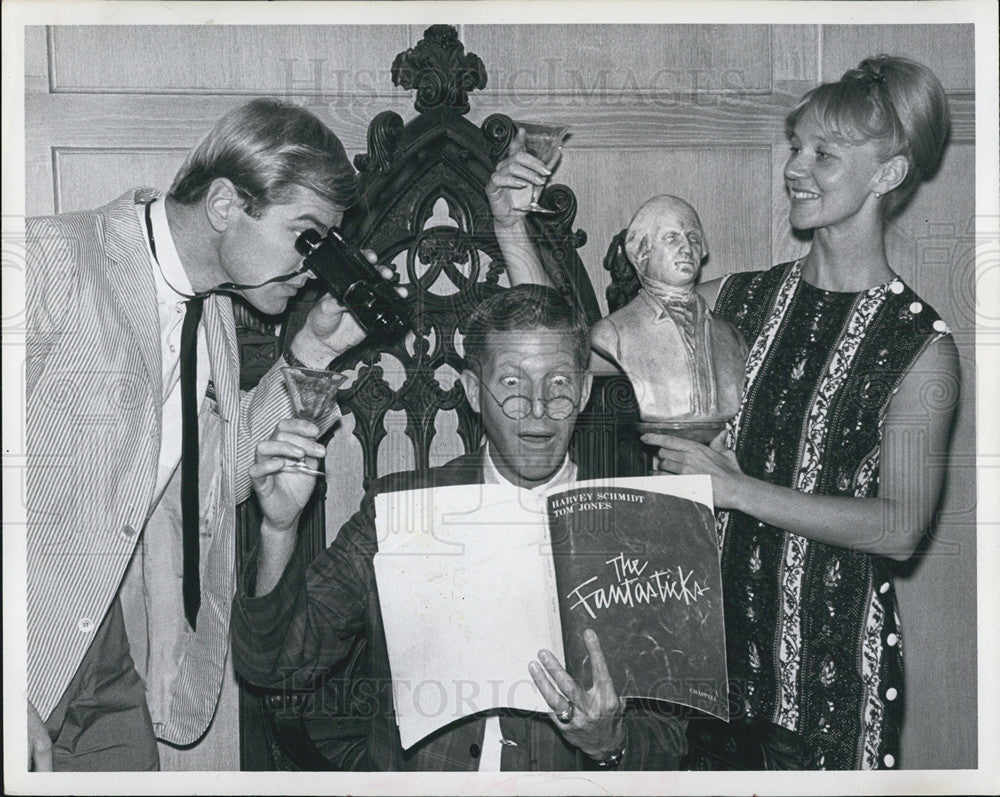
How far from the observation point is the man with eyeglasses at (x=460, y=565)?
206cm

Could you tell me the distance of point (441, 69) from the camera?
2.15 metres

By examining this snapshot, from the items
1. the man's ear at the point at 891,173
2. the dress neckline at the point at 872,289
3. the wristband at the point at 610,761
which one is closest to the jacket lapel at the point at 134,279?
the wristband at the point at 610,761

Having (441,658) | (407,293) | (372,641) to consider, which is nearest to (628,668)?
(441,658)

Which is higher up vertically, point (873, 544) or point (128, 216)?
point (128, 216)

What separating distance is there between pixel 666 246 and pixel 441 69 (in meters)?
0.63

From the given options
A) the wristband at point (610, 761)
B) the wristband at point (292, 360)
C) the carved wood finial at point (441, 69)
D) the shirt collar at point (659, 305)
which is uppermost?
the carved wood finial at point (441, 69)

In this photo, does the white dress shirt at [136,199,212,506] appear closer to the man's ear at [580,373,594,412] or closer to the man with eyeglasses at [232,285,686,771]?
the man with eyeglasses at [232,285,686,771]

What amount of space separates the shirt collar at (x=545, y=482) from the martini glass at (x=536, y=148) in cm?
52

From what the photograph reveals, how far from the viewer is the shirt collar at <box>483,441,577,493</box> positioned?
212 centimetres

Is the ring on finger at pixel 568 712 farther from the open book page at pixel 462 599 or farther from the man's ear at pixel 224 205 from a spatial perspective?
the man's ear at pixel 224 205

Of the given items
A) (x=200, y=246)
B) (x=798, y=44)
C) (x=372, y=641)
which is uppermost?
(x=798, y=44)

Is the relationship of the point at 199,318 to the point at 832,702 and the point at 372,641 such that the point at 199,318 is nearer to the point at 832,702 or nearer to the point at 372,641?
the point at 372,641

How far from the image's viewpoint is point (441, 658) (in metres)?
2.12

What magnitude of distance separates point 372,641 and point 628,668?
0.56 m
